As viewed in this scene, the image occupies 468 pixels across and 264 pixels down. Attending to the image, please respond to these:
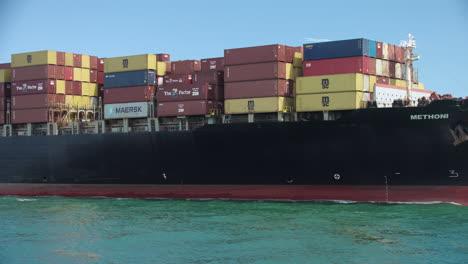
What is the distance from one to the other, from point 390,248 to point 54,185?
26.0m

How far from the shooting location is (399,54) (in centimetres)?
3394

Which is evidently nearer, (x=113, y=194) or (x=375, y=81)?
(x=375, y=81)

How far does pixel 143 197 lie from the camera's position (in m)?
34.8

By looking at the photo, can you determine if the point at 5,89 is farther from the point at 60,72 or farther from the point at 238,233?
the point at 238,233

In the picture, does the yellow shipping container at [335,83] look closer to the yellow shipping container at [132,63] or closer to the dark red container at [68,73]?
the yellow shipping container at [132,63]

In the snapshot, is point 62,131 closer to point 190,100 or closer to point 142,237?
point 190,100

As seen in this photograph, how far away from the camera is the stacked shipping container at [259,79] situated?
104 feet

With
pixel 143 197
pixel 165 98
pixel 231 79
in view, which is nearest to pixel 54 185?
pixel 143 197

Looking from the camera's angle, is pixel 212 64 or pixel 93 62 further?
pixel 93 62

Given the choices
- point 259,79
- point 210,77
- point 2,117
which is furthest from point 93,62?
point 259,79

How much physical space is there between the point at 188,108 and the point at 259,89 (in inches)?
192

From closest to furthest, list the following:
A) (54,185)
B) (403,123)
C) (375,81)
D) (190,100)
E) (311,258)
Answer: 1. (311,258)
2. (403,123)
3. (375,81)
4. (190,100)
5. (54,185)

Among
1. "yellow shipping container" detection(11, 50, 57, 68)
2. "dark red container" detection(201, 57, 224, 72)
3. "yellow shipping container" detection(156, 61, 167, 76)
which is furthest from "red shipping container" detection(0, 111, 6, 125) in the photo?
"dark red container" detection(201, 57, 224, 72)

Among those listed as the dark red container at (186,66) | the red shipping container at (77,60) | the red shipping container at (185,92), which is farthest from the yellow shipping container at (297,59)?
the red shipping container at (77,60)
